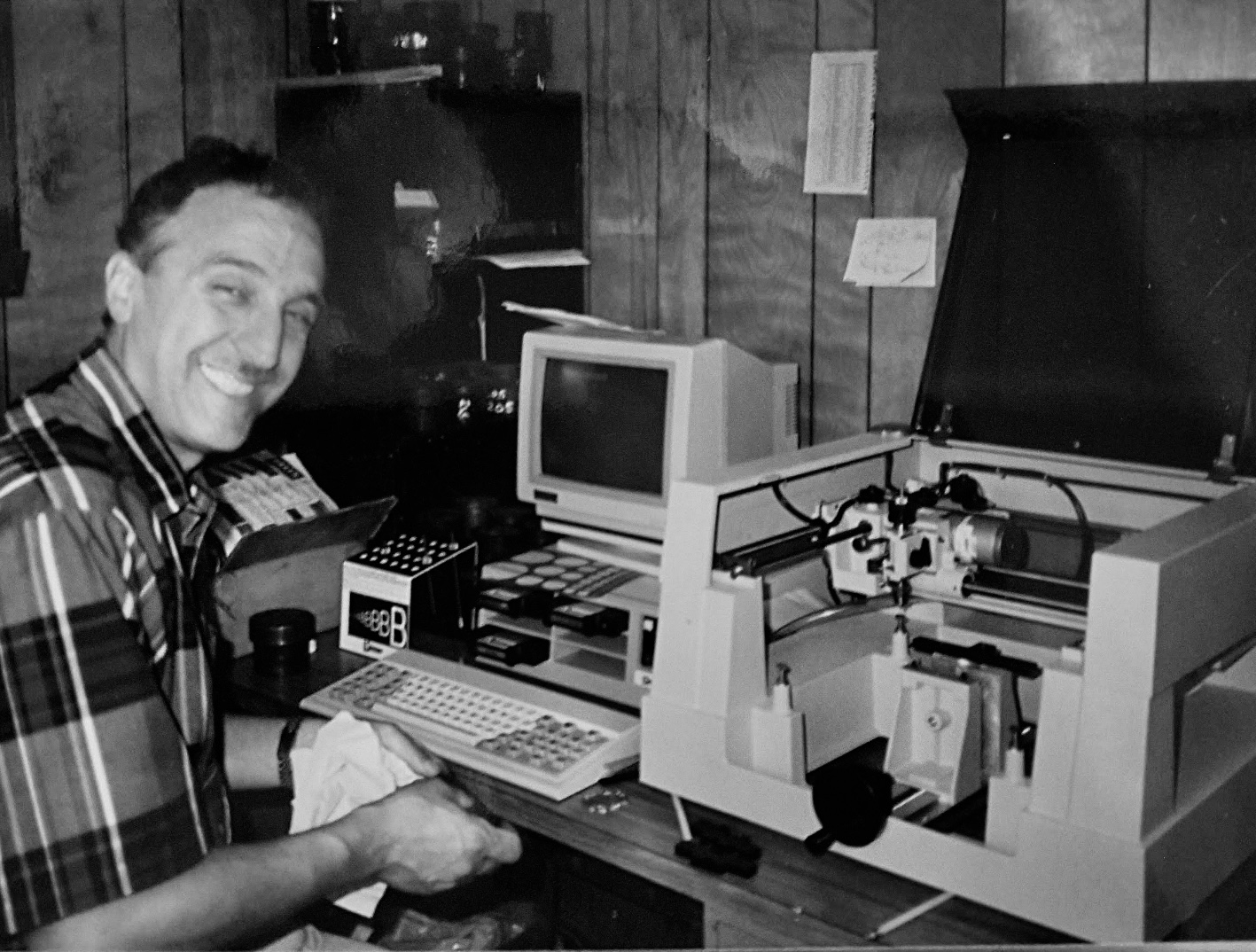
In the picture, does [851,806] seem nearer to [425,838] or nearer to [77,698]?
[425,838]

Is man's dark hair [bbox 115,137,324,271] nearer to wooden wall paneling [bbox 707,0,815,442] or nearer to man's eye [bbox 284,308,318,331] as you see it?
man's eye [bbox 284,308,318,331]

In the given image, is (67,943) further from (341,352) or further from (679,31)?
(679,31)

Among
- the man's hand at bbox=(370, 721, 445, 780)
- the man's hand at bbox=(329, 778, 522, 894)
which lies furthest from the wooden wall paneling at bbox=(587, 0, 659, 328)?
the man's hand at bbox=(329, 778, 522, 894)

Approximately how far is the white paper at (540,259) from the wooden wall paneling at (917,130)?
450 mm

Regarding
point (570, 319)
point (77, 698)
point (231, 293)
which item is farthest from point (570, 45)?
point (77, 698)

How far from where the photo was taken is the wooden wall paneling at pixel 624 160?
6.34 ft

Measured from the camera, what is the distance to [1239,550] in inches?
56.9

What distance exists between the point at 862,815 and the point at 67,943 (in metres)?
0.75

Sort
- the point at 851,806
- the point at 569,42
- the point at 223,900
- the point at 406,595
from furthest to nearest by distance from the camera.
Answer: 1. the point at 406,595
2. the point at 569,42
3. the point at 851,806
4. the point at 223,900

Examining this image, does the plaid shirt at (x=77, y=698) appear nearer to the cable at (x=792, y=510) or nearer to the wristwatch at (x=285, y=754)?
the wristwatch at (x=285, y=754)

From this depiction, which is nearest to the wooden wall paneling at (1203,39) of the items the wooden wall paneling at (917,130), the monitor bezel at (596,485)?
the wooden wall paneling at (917,130)

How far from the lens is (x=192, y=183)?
1.55m

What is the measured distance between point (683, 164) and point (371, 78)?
0.52 m

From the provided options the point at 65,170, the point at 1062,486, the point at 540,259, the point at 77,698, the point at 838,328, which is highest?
the point at 65,170
